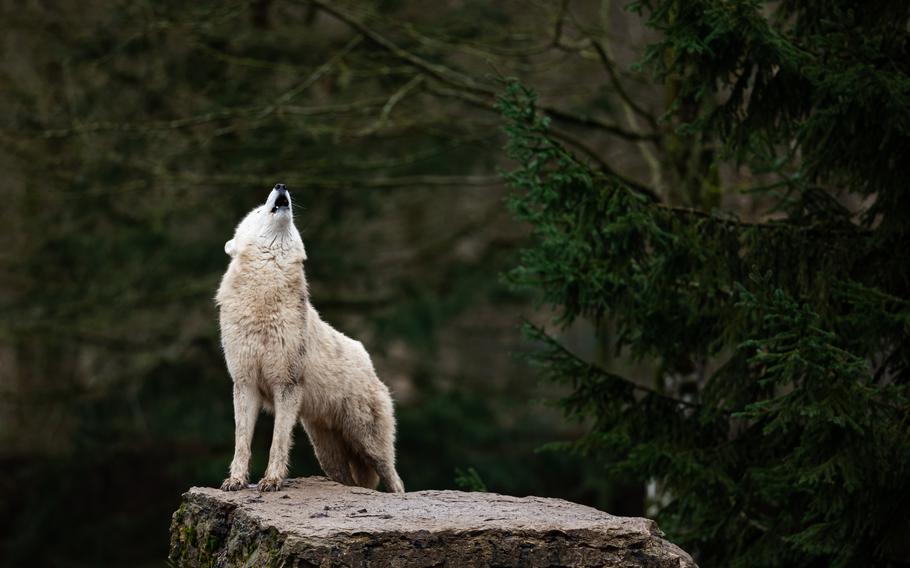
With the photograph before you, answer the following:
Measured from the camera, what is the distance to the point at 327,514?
548 centimetres

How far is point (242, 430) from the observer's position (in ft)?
20.1

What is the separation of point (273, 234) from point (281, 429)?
1071 millimetres

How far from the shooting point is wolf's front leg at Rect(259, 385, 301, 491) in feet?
20.0

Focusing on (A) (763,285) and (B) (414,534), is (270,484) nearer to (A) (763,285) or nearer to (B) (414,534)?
(B) (414,534)

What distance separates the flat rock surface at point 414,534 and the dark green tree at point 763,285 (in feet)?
4.34

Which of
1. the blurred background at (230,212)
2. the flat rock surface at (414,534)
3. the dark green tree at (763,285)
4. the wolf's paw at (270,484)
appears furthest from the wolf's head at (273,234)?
the blurred background at (230,212)

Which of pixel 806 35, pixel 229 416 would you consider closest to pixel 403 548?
pixel 806 35

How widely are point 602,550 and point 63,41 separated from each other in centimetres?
1126

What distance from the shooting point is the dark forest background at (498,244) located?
6.90 m

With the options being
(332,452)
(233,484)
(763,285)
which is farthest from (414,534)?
(763,285)

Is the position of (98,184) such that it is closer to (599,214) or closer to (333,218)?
(333,218)

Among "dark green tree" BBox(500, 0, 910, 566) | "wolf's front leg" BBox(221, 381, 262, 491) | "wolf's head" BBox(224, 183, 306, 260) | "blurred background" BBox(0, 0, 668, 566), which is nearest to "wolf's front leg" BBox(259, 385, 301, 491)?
"wolf's front leg" BBox(221, 381, 262, 491)

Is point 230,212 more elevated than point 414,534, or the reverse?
point 230,212

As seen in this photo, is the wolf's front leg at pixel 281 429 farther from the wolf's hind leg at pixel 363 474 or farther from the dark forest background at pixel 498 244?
the dark forest background at pixel 498 244
